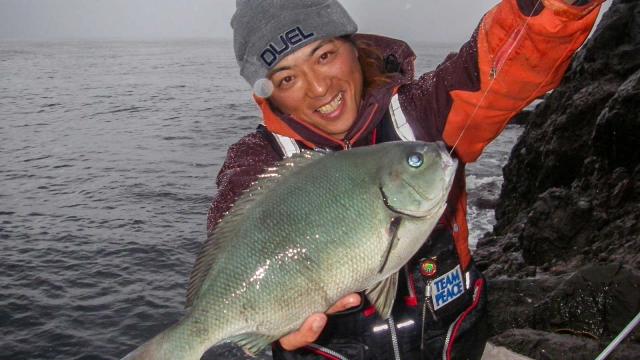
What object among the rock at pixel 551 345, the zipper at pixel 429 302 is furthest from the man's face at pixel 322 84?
the rock at pixel 551 345

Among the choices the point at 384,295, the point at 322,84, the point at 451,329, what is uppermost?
the point at 322,84

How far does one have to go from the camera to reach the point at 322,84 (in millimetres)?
2617

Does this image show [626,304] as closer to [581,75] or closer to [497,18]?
[497,18]

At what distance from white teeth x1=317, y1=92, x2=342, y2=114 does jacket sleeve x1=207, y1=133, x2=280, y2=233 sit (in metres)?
0.35

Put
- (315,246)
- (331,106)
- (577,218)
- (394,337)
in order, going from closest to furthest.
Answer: (315,246) → (394,337) → (331,106) → (577,218)

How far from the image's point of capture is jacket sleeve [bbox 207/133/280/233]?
2.52m

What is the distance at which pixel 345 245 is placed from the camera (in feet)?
6.25

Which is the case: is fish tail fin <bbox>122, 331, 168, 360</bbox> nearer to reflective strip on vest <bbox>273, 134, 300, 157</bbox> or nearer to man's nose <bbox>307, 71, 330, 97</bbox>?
reflective strip on vest <bbox>273, 134, 300, 157</bbox>

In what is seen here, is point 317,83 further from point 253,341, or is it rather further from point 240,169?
point 253,341

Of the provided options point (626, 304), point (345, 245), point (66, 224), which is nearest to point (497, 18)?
point (345, 245)

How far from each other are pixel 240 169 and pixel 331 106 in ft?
1.97

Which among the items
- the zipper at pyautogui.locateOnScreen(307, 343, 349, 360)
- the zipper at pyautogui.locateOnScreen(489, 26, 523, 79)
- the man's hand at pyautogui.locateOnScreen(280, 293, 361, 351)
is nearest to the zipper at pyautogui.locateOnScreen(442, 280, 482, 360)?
the zipper at pyautogui.locateOnScreen(307, 343, 349, 360)

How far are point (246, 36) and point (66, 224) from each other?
9139 millimetres

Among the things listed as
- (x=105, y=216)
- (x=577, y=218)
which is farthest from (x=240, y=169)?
(x=105, y=216)
